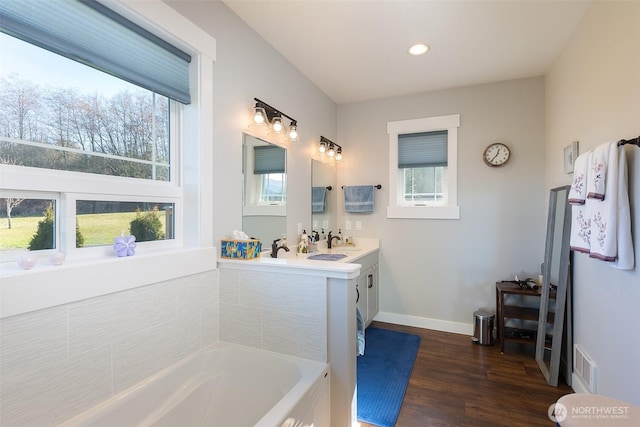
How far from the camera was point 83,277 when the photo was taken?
123 cm

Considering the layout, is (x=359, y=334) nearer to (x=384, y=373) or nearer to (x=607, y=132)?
(x=384, y=373)

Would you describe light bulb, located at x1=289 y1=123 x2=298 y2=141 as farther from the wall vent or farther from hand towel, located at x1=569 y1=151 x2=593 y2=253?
the wall vent

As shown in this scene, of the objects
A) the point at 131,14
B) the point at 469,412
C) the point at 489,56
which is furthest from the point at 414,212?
the point at 131,14

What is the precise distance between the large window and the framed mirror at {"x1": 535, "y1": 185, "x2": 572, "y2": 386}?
2826 millimetres

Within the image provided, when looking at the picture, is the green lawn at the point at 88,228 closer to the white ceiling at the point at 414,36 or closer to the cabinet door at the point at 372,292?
the white ceiling at the point at 414,36

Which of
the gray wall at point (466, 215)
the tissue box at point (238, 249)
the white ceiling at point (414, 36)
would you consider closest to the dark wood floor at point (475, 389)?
the gray wall at point (466, 215)

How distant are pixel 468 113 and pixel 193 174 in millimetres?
2901

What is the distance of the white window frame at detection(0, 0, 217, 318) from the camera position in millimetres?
1104

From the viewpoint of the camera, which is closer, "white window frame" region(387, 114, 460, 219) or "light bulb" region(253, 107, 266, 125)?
"light bulb" region(253, 107, 266, 125)

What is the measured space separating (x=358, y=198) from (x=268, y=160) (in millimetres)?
1484

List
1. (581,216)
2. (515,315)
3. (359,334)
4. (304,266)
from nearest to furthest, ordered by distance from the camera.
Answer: (304,266) → (581,216) → (359,334) → (515,315)

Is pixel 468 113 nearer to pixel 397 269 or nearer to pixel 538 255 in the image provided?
pixel 538 255

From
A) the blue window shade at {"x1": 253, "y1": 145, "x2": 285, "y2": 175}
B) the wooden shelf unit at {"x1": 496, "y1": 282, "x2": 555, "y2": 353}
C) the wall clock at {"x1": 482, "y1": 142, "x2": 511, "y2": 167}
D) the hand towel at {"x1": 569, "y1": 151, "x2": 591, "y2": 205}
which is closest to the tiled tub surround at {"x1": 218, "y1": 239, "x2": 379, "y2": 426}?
the blue window shade at {"x1": 253, "y1": 145, "x2": 285, "y2": 175}

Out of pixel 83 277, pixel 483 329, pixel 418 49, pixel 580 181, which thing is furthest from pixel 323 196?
pixel 83 277
